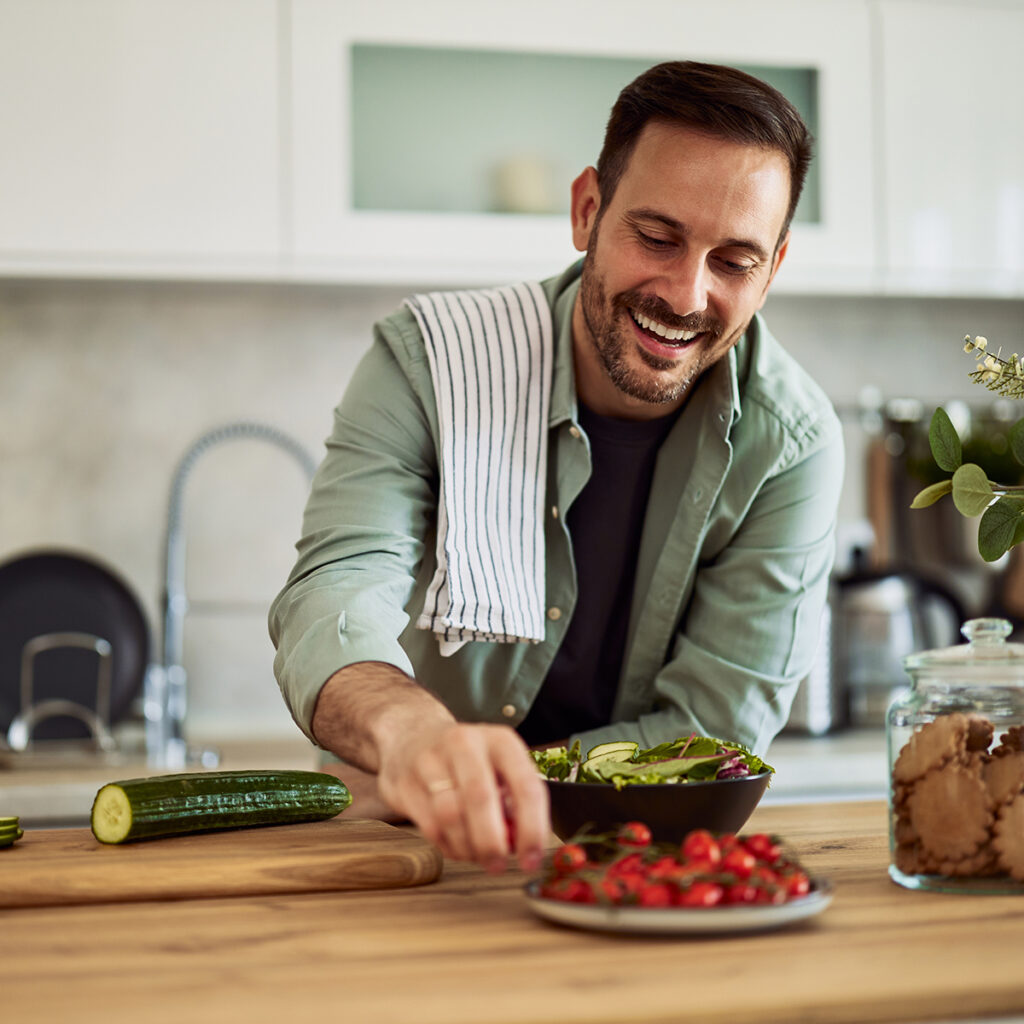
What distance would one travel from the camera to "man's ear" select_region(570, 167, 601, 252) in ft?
4.84

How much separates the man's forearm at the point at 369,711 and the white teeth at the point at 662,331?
51 cm

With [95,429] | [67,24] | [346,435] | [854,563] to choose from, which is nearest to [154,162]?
[67,24]

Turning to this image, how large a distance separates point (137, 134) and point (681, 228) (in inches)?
50.9

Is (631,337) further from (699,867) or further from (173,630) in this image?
(173,630)

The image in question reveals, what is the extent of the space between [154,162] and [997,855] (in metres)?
1.85

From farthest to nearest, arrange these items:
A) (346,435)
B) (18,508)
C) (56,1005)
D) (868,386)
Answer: (868,386)
(18,508)
(346,435)
(56,1005)

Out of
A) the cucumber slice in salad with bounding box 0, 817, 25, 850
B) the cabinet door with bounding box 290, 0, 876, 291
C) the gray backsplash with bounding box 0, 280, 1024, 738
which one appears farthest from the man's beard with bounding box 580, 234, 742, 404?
the gray backsplash with bounding box 0, 280, 1024, 738

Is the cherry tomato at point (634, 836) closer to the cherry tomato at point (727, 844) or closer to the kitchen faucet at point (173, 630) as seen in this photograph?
the cherry tomato at point (727, 844)

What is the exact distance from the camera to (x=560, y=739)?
1522 mm

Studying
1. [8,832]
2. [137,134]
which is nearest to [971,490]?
[8,832]

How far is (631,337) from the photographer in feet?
4.56

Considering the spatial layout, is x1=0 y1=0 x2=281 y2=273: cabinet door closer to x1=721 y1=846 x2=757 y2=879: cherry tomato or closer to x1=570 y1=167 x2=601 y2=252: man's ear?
x1=570 y1=167 x2=601 y2=252: man's ear

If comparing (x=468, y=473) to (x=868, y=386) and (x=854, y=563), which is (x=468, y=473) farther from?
(x=868, y=386)

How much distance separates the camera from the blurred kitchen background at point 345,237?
2266 mm
